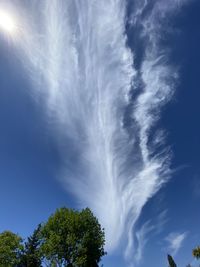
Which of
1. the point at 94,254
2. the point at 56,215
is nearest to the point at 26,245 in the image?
the point at 56,215

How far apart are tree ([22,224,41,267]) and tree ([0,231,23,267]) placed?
4.46 ft

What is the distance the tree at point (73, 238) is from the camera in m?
36.0

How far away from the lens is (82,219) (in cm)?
3947

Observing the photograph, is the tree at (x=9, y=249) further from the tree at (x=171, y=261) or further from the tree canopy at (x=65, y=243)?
the tree at (x=171, y=261)

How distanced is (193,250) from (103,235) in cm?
4470

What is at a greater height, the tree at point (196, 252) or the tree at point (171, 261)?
the tree at point (171, 261)

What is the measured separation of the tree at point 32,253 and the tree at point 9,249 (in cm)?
136

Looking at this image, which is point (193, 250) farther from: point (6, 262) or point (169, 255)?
point (6, 262)

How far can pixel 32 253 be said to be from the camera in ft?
150

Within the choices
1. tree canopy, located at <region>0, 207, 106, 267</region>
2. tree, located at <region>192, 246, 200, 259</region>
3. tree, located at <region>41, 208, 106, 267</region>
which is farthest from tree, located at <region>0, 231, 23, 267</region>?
tree, located at <region>192, 246, 200, 259</region>

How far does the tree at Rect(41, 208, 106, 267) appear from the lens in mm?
35969

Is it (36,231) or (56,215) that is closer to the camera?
(56,215)

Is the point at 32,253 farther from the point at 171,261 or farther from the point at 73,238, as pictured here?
the point at 171,261

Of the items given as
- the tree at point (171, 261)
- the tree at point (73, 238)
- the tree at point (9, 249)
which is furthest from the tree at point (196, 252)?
the tree at point (9, 249)
